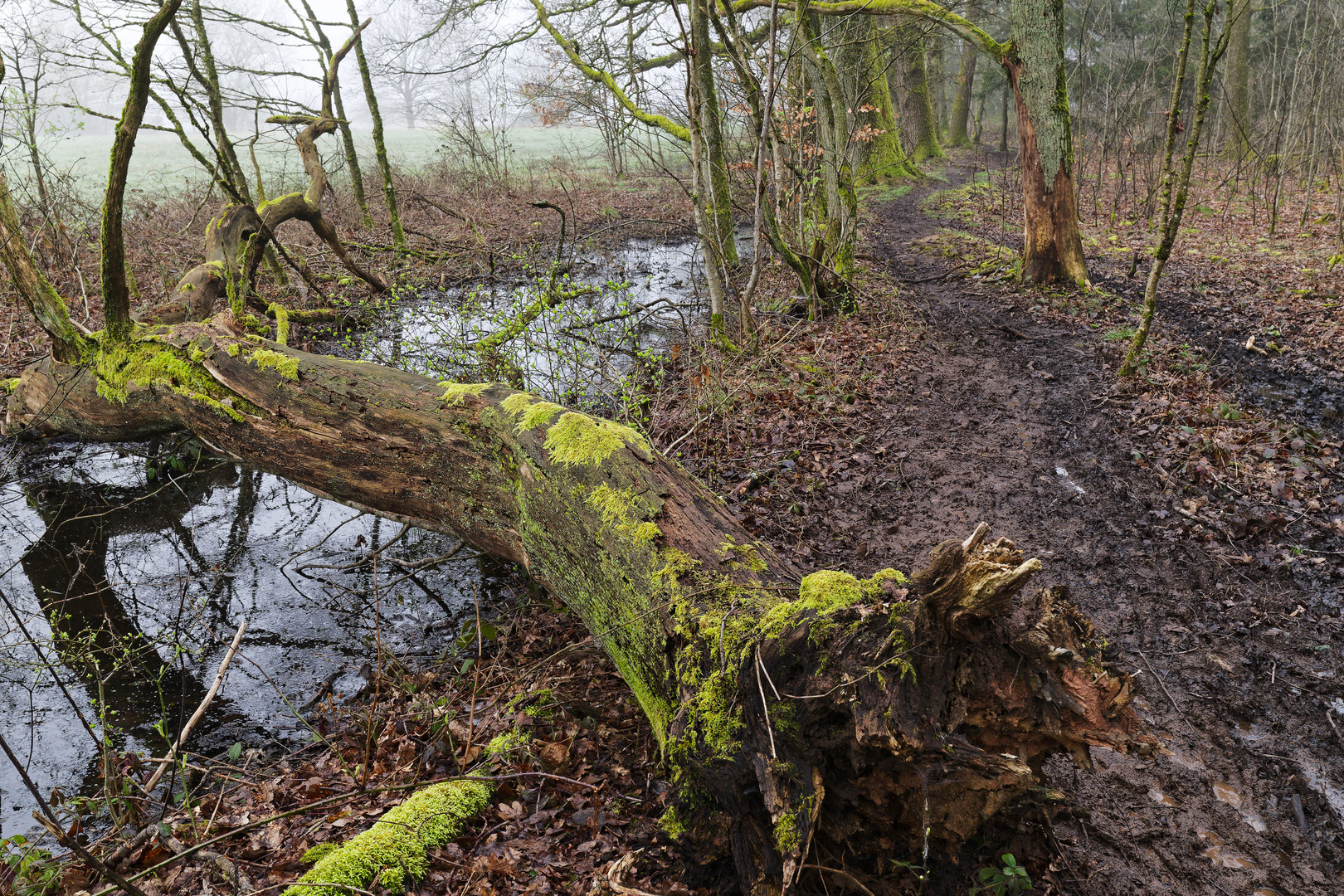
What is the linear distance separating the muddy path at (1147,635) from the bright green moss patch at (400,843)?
237 cm

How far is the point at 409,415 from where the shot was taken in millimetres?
4520

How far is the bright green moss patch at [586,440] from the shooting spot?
3.62 meters

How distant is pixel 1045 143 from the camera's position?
33.3 feet

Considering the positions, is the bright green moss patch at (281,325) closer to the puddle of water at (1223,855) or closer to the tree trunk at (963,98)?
the puddle of water at (1223,855)

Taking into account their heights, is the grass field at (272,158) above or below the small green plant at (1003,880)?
above

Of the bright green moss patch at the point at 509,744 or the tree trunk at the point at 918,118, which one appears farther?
the tree trunk at the point at 918,118

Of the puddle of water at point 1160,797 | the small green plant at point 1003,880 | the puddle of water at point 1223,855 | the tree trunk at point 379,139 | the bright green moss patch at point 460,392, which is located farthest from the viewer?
the tree trunk at point 379,139

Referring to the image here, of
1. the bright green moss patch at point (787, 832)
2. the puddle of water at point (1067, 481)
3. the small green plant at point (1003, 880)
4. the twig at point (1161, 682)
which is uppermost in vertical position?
the bright green moss patch at point (787, 832)

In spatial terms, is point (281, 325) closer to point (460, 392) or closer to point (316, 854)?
point (460, 392)

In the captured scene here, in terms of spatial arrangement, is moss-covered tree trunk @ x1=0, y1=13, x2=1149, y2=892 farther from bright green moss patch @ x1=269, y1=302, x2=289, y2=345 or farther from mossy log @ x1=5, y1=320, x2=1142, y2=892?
bright green moss patch @ x1=269, y1=302, x2=289, y2=345

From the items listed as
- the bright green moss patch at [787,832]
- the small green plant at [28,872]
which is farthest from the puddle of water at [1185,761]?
the small green plant at [28,872]

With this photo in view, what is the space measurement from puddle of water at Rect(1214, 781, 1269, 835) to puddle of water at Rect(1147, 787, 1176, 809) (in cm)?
20

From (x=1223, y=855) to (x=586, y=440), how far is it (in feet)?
10.8

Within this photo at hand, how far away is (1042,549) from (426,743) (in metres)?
4.18
